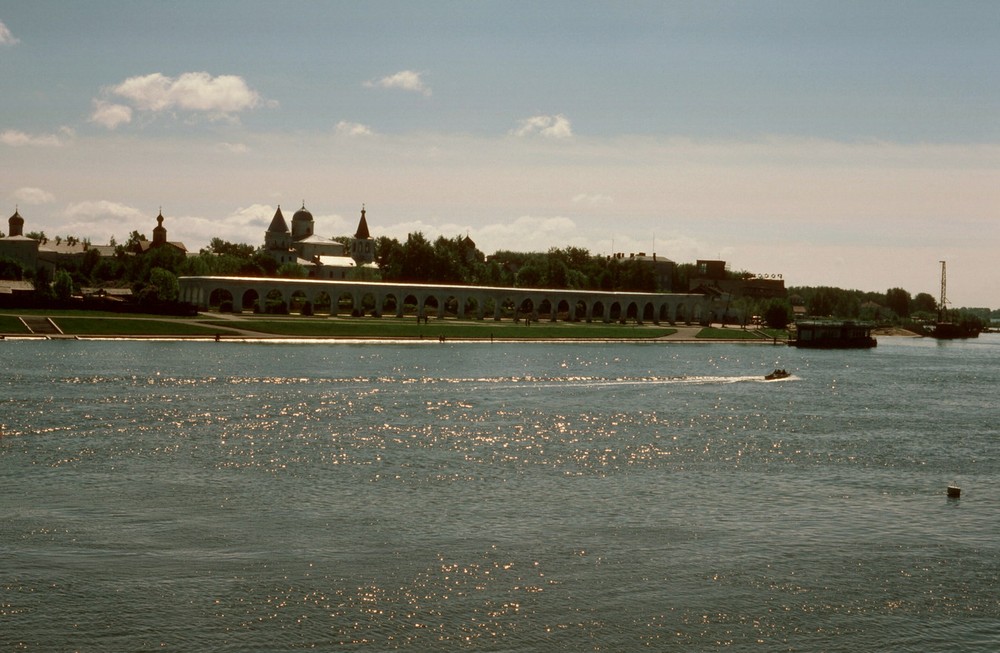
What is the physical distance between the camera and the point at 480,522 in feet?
109

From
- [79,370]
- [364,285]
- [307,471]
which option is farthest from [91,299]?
[307,471]

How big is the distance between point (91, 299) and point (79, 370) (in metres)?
54.1

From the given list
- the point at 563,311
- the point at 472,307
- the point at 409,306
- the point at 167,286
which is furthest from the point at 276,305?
the point at 563,311

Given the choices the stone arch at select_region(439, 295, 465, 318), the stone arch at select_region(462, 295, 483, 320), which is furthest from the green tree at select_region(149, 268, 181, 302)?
the stone arch at select_region(462, 295, 483, 320)

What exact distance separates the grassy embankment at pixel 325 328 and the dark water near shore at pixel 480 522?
42.4 m

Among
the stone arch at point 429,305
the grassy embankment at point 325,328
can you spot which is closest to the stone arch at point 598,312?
the grassy embankment at point 325,328

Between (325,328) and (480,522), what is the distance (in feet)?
308

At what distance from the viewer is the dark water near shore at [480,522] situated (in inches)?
958

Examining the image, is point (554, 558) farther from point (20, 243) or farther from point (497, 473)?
point (20, 243)

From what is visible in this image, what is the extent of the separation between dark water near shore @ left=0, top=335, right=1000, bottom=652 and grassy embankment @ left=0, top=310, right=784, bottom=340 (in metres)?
42.4

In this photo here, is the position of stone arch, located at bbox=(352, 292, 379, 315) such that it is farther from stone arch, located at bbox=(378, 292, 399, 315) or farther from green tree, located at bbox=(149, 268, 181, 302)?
green tree, located at bbox=(149, 268, 181, 302)

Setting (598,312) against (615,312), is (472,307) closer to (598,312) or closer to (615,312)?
(598,312)

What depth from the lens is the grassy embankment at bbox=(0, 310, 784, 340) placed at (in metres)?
110

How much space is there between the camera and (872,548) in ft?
104
